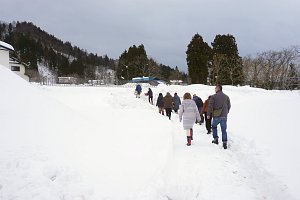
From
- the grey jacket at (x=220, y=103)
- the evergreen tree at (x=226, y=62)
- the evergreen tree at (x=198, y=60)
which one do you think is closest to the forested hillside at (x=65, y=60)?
the evergreen tree at (x=198, y=60)

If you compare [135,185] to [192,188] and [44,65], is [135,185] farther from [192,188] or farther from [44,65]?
[44,65]

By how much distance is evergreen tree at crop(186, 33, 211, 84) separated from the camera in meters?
53.8

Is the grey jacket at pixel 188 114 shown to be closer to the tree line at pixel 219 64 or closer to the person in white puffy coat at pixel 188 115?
the person in white puffy coat at pixel 188 115

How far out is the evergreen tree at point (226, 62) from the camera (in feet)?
170

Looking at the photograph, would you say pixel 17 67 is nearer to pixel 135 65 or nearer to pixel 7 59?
pixel 7 59

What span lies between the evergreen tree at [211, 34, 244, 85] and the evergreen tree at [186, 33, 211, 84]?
175 cm

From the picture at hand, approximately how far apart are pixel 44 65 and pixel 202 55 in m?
86.8

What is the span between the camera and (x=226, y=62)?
52062 mm

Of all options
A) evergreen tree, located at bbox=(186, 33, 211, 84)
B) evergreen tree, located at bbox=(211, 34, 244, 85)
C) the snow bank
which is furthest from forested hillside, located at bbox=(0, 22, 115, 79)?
the snow bank

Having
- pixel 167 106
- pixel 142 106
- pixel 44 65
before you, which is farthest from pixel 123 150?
pixel 44 65

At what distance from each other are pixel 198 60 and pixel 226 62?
5.48 metres

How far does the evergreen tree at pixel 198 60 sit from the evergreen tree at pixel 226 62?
1751mm

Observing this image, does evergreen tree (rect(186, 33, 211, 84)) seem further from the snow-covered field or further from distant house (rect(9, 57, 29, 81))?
the snow-covered field

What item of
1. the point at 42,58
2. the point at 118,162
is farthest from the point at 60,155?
the point at 42,58
